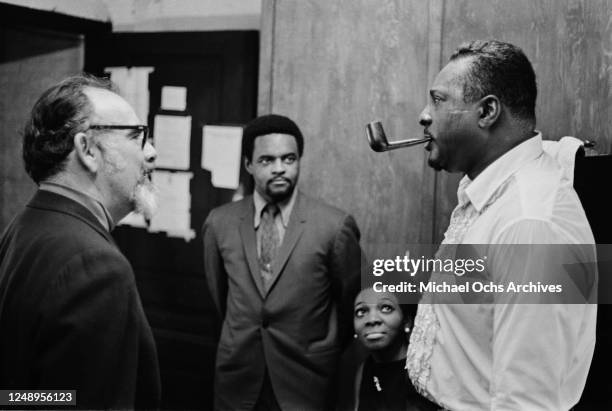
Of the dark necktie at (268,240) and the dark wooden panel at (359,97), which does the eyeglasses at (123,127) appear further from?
the dark wooden panel at (359,97)

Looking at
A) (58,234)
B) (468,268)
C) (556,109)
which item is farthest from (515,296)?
(556,109)

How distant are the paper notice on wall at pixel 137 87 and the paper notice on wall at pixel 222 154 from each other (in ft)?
1.46

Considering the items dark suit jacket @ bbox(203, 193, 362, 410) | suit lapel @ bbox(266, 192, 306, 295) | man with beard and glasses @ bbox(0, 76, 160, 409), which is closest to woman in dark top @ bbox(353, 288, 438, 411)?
dark suit jacket @ bbox(203, 193, 362, 410)

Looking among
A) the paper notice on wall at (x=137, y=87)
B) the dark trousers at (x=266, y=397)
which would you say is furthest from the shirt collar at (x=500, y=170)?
the paper notice on wall at (x=137, y=87)

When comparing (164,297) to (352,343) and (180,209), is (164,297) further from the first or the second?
(352,343)

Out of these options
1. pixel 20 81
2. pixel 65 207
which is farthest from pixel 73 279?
pixel 20 81

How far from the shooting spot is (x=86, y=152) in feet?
5.16

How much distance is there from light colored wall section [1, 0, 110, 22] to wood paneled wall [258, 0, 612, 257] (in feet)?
4.16

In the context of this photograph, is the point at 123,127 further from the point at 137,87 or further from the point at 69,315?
the point at 137,87

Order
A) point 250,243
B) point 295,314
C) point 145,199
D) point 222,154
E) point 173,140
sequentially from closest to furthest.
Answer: point 145,199
point 295,314
point 250,243
point 222,154
point 173,140

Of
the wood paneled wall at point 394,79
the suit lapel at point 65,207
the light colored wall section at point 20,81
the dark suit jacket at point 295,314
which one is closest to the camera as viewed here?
the suit lapel at point 65,207

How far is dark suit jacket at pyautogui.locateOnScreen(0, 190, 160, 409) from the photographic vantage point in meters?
1.31

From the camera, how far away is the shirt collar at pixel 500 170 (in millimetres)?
1604

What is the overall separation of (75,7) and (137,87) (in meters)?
0.58
